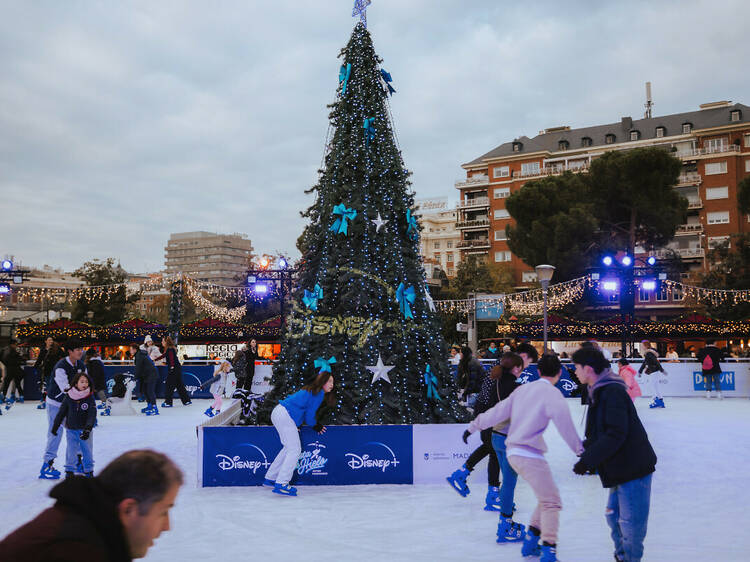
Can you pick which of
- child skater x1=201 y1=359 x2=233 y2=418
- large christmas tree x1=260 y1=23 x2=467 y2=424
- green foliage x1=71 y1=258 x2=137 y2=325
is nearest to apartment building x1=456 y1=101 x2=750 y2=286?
green foliage x1=71 y1=258 x2=137 y2=325

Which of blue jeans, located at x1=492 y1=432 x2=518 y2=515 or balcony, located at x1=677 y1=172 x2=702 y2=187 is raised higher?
balcony, located at x1=677 y1=172 x2=702 y2=187

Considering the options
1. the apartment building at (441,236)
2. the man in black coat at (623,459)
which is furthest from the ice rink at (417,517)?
the apartment building at (441,236)

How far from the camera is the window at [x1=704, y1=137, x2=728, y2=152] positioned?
2340 inches

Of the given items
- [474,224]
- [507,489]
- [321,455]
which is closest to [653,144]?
[474,224]

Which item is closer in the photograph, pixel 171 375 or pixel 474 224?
pixel 171 375

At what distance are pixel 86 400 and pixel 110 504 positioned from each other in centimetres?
646

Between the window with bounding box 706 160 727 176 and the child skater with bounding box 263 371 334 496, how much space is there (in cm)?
6150

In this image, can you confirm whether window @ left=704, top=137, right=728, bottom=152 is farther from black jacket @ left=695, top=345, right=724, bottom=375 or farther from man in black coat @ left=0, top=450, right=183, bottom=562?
man in black coat @ left=0, top=450, right=183, bottom=562

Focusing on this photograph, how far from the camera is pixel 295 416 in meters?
7.48

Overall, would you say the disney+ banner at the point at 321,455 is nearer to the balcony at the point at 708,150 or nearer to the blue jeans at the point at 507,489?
the blue jeans at the point at 507,489

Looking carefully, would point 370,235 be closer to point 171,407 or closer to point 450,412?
point 450,412

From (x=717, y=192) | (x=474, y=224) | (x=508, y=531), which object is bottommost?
(x=508, y=531)

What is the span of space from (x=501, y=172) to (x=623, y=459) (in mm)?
69959

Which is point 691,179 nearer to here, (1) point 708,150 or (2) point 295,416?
(1) point 708,150
